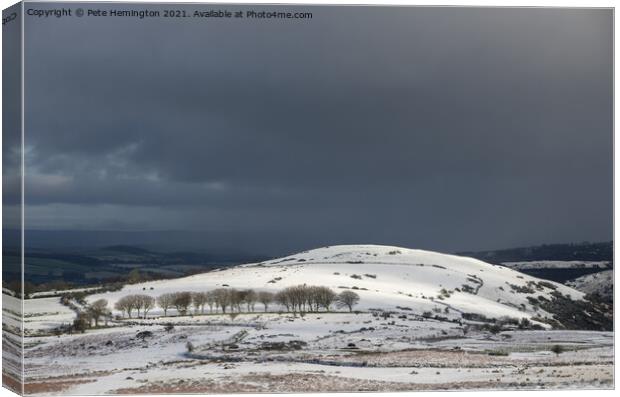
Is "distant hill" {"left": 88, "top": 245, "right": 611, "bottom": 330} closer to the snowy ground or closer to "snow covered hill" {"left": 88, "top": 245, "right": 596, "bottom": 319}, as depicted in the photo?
"snow covered hill" {"left": 88, "top": 245, "right": 596, "bottom": 319}

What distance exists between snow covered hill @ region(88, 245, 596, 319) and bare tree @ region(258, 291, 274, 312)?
0.31ft

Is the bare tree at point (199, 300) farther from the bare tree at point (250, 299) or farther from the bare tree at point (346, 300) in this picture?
the bare tree at point (346, 300)

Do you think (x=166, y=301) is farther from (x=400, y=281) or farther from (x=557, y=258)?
(x=557, y=258)

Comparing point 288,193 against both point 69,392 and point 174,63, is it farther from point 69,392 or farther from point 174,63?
point 69,392

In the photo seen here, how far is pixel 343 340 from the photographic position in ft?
76.5

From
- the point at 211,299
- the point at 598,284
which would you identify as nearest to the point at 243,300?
the point at 211,299

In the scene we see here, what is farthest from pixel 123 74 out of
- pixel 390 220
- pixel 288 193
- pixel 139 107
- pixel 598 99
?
pixel 598 99

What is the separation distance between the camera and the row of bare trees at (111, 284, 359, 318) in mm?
23250

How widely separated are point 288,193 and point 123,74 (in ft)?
12.3

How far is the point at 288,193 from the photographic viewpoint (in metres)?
23.5

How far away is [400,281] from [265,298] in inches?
107

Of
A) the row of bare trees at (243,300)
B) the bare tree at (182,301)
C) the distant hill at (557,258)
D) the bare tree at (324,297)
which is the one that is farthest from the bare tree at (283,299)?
the distant hill at (557,258)

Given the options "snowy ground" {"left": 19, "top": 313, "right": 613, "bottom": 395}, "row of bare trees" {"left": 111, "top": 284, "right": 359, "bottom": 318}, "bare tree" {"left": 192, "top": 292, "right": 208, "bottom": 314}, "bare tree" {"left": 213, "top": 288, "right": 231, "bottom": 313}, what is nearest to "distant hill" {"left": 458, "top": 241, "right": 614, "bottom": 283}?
"snowy ground" {"left": 19, "top": 313, "right": 613, "bottom": 395}

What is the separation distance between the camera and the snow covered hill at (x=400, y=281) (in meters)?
23.6
